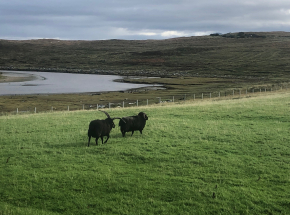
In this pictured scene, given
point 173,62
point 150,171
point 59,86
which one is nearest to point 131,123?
point 150,171

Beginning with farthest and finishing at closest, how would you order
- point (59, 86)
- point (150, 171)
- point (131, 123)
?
point (59, 86) < point (131, 123) < point (150, 171)

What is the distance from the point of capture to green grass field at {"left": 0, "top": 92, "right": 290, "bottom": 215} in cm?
932

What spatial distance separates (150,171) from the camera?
11.8 meters

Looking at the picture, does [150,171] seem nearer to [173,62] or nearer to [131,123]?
[131,123]

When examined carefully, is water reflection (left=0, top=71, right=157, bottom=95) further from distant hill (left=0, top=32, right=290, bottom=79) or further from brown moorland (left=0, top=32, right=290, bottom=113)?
distant hill (left=0, top=32, right=290, bottom=79)

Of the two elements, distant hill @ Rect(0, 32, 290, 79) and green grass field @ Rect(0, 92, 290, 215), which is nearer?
green grass field @ Rect(0, 92, 290, 215)

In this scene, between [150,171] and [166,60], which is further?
[166,60]

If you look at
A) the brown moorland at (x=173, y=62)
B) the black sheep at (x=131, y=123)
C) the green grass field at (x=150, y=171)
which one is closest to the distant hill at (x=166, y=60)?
the brown moorland at (x=173, y=62)

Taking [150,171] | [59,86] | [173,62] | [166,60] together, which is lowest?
[150,171]

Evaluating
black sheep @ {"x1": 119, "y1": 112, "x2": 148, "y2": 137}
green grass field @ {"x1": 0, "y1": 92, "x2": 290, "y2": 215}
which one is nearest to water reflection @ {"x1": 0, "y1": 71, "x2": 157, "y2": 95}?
green grass field @ {"x1": 0, "y1": 92, "x2": 290, "y2": 215}

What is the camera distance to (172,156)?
43.6 ft

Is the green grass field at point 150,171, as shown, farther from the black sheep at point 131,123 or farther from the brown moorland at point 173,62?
the brown moorland at point 173,62

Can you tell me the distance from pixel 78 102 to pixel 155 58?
349 ft

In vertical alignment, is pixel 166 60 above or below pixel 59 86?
above
